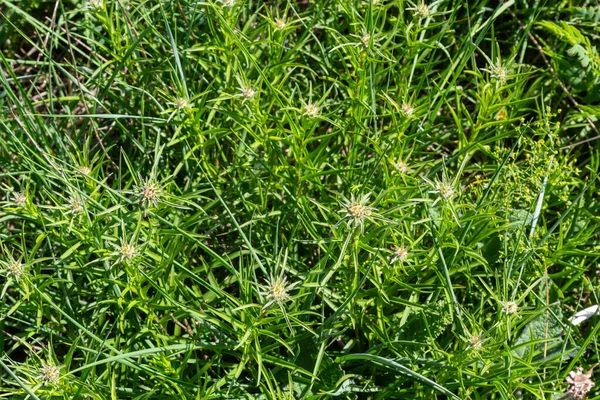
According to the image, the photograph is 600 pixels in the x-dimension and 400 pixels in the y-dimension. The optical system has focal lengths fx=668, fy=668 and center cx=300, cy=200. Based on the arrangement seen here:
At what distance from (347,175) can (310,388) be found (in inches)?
23.2

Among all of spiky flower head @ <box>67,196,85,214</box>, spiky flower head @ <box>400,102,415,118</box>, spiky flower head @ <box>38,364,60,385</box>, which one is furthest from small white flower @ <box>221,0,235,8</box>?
spiky flower head @ <box>38,364,60,385</box>

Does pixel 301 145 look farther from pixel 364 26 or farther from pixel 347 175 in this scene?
pixel 364 26

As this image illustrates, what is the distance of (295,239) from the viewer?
171 centimetres

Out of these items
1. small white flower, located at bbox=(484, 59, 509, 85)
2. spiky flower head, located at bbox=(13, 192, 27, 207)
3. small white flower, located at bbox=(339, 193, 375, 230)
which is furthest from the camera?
small white flower, located at bbox=(484, 59, 509, 85)

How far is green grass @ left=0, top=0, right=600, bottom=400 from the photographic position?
1.56 m

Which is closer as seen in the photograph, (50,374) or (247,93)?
(50,374)

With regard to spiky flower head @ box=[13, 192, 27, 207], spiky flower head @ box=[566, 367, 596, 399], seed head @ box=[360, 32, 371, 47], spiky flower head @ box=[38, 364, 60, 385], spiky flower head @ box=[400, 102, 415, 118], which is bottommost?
spiky flower head @ box=[38, 364, 60, 385]

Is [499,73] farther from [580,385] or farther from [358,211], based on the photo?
[580,385]

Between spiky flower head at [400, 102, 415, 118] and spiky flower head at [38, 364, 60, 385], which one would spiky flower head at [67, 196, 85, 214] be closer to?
spiky flower head at [38, 364, 60, 385]

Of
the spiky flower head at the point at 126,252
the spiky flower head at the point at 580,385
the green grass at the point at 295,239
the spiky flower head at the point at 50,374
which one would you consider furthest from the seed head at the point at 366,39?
the spiky flower head at the point at 50,374

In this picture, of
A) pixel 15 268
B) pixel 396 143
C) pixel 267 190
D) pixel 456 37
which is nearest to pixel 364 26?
pixel 396 143

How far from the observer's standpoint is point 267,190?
1.80 metres

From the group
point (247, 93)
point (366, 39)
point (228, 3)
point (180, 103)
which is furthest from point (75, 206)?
point (366, 39)

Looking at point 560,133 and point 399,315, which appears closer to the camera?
point 399,315
